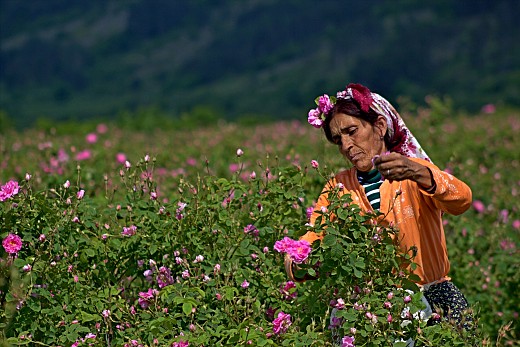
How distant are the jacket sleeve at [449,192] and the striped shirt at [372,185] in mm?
290

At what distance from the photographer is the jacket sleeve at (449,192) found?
3.94 m

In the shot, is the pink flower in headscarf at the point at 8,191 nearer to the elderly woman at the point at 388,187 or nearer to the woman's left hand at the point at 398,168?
the elderly woman at the point at 388,187

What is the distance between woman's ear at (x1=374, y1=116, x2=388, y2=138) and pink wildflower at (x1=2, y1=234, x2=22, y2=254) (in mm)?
1734

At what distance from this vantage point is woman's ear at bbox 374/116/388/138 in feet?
14.1

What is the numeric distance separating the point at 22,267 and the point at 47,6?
168219 millimetres

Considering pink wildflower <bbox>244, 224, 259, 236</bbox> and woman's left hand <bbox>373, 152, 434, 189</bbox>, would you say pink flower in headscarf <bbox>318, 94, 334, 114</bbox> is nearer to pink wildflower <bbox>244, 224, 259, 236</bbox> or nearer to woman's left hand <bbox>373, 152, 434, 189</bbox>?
woman's left hand <bbox>373, 152, 434, 189</bbox>

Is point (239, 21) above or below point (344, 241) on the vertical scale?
above

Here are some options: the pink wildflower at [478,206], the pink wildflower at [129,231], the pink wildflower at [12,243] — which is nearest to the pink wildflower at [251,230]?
the pink wildflower at [129,231]

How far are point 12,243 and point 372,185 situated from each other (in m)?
1.69

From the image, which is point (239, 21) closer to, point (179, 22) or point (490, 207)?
point (179, 22)

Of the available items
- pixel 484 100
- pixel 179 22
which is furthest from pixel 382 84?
pixel 179 22

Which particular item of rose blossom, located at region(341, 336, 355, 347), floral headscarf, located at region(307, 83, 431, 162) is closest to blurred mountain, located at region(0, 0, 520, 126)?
floral headscarf, located at region(307, 83, 431, 162)

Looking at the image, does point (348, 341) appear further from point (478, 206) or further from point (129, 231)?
point (478, 206)

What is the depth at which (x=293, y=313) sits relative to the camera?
14.7ft
